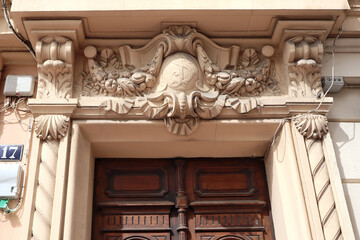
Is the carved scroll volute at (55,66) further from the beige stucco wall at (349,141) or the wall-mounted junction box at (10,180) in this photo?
the beige stucco wall at (349,141)

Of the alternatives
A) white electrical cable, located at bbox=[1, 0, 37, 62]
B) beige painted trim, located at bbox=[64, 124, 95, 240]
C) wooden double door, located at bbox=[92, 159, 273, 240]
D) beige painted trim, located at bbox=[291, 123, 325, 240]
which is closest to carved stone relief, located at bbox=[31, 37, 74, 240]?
beige painted trim, located at bbox=[64, 124, 95, 240]

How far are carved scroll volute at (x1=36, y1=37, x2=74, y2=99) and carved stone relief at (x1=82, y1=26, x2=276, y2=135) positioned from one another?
20 cm

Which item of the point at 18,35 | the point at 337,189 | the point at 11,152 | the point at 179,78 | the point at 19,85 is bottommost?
the point at 337,189

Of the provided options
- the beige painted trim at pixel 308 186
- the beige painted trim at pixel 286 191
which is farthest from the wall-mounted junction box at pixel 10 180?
the beige painted trim at pixel 308 186

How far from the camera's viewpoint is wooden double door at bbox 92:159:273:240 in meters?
4.18

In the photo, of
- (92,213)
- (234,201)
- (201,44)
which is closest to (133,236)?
(92,213)

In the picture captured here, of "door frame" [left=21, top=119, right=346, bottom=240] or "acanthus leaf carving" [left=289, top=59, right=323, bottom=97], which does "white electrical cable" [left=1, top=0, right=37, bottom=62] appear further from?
"acanthus leaf carving" [left=289, top=59, right=323, bottom=97]

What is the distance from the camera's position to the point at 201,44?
4.46 metres

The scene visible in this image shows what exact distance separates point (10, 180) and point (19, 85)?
100 cm

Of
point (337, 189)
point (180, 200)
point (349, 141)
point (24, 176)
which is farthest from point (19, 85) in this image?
point (349, 141)

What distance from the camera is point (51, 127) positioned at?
3988mm

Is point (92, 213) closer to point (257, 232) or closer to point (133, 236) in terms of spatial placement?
point (133, 236)

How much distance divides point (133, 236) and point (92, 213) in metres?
0.43

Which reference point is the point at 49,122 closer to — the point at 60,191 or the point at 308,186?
the point at 60,191
